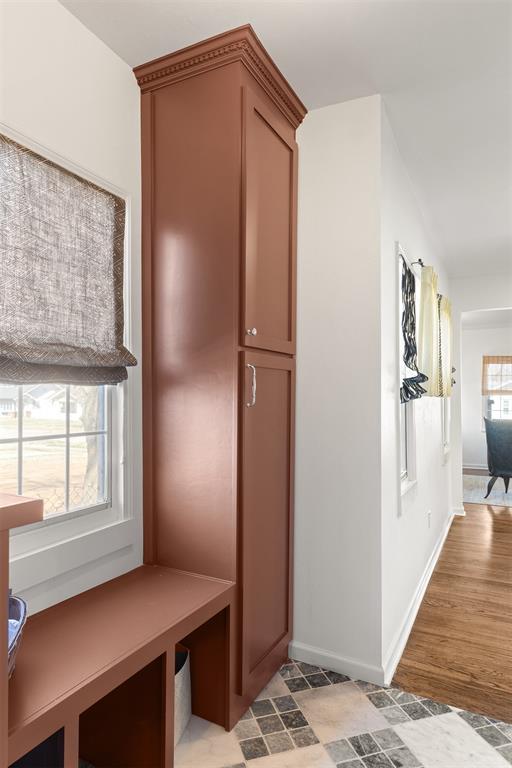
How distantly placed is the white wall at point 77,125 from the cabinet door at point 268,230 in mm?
478

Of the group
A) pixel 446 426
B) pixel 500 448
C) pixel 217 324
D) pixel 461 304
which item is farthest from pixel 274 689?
pixel 500 448

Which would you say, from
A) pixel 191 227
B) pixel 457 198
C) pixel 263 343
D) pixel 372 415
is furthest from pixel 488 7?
pixel 457 198

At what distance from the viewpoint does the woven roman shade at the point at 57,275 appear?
4.81 feet

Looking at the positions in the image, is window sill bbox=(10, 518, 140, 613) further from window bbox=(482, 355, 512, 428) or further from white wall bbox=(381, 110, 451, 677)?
window bbox=(482, 355, 512, 428)

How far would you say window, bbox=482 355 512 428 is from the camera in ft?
27.7

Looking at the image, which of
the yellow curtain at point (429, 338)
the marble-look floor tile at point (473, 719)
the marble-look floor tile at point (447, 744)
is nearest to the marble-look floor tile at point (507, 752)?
the marble-look floor tile at point (447, 744)

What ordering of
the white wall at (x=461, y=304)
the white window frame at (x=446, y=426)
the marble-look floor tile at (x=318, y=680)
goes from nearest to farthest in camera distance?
the marble-look floor tile at (x=318, y=680) < the white window frame at (x=446, y=426) < the white wall at (x=461, y=304)

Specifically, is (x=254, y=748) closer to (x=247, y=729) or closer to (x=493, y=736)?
(x=247, y=729)

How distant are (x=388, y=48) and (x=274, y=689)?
8.52 feet

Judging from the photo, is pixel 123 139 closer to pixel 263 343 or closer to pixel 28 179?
pixel 28 179

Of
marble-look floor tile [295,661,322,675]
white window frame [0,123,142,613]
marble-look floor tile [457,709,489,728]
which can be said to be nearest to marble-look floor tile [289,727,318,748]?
marble-look floor tile [295,661,322,675]

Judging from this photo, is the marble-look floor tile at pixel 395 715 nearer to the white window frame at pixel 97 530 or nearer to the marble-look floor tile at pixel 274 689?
the marble-look floor tile at pixel 274 689

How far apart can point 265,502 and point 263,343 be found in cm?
65

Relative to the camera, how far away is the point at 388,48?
6.17ft
